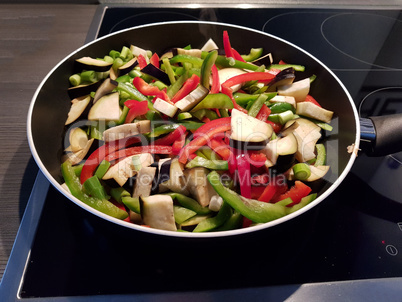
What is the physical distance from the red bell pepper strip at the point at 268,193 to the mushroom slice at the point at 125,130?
1.34 ft

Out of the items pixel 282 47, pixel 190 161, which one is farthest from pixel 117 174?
pixel 282 47

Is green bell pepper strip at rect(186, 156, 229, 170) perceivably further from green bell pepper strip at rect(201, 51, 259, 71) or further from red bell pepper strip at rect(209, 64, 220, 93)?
green bell pepper strip at rect(201, 51, 259, 71)

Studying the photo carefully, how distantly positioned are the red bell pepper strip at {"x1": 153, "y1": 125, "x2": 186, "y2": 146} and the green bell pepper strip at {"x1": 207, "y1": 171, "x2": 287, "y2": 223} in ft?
0.68

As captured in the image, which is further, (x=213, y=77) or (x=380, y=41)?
(x=380, y=41)

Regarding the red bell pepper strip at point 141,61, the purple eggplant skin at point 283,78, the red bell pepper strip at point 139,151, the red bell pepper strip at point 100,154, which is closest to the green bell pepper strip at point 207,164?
the red bell pepper strip at point 139,151

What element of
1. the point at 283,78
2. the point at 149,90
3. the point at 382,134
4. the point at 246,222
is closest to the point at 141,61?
the point at 149,90

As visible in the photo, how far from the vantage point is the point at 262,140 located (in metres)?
0.89

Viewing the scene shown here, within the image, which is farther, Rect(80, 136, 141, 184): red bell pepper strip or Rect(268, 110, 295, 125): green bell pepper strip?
Rect(268, 110, 295, 125): green bell pepper strip

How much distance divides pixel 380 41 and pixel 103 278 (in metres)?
1.74

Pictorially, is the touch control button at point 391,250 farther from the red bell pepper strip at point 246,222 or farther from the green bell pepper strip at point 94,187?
the green bell pepper strip at point 94,187

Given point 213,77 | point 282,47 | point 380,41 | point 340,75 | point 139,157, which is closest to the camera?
point 139,157

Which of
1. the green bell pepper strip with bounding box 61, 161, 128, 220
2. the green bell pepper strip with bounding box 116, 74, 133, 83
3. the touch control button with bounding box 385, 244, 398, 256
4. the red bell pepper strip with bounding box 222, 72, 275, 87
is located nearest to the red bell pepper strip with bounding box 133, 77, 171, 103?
the green bell pepper strip with bounding box 116, 74, 133, 83

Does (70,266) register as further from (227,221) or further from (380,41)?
(380,41)

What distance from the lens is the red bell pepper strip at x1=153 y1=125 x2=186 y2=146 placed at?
0.96 meters
